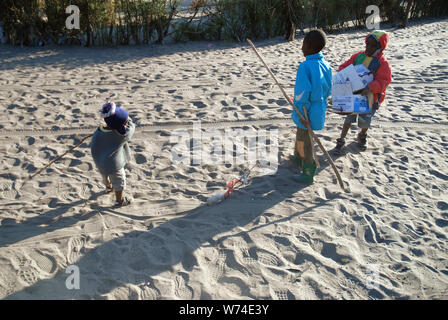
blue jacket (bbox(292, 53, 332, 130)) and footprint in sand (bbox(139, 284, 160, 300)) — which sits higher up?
blue jacket (bbox(292, 53, 332, 130))

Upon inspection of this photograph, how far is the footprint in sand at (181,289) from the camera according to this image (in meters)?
2.28

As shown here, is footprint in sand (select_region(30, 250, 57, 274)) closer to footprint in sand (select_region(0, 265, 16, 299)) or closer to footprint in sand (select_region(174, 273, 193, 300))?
footprint in sand (select_region(0, 265, 16, 299))

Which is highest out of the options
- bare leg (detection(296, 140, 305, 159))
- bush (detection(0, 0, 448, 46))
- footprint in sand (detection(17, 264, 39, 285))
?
bush (detection(0, 0, 448, 46))

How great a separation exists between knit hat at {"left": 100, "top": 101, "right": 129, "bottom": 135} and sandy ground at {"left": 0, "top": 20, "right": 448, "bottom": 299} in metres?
0.85

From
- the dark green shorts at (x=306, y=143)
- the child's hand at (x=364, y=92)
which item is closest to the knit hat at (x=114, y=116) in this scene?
the dark green shorts at (x=306, y=143)

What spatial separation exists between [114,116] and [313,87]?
1796mm

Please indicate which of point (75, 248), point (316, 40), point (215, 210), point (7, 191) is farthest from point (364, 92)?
point (7, 191)

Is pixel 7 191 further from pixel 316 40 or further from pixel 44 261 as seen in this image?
pixel 316 40

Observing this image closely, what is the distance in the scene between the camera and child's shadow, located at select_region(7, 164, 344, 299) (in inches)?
91.4

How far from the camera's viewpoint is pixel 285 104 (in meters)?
5.46

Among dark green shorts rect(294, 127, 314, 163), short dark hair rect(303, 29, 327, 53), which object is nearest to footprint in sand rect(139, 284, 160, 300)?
dark green shorts rect(294, 127, 314, 163)

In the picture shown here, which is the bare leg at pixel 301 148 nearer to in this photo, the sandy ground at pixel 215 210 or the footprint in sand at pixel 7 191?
the sandy ground at pixel 215 210
